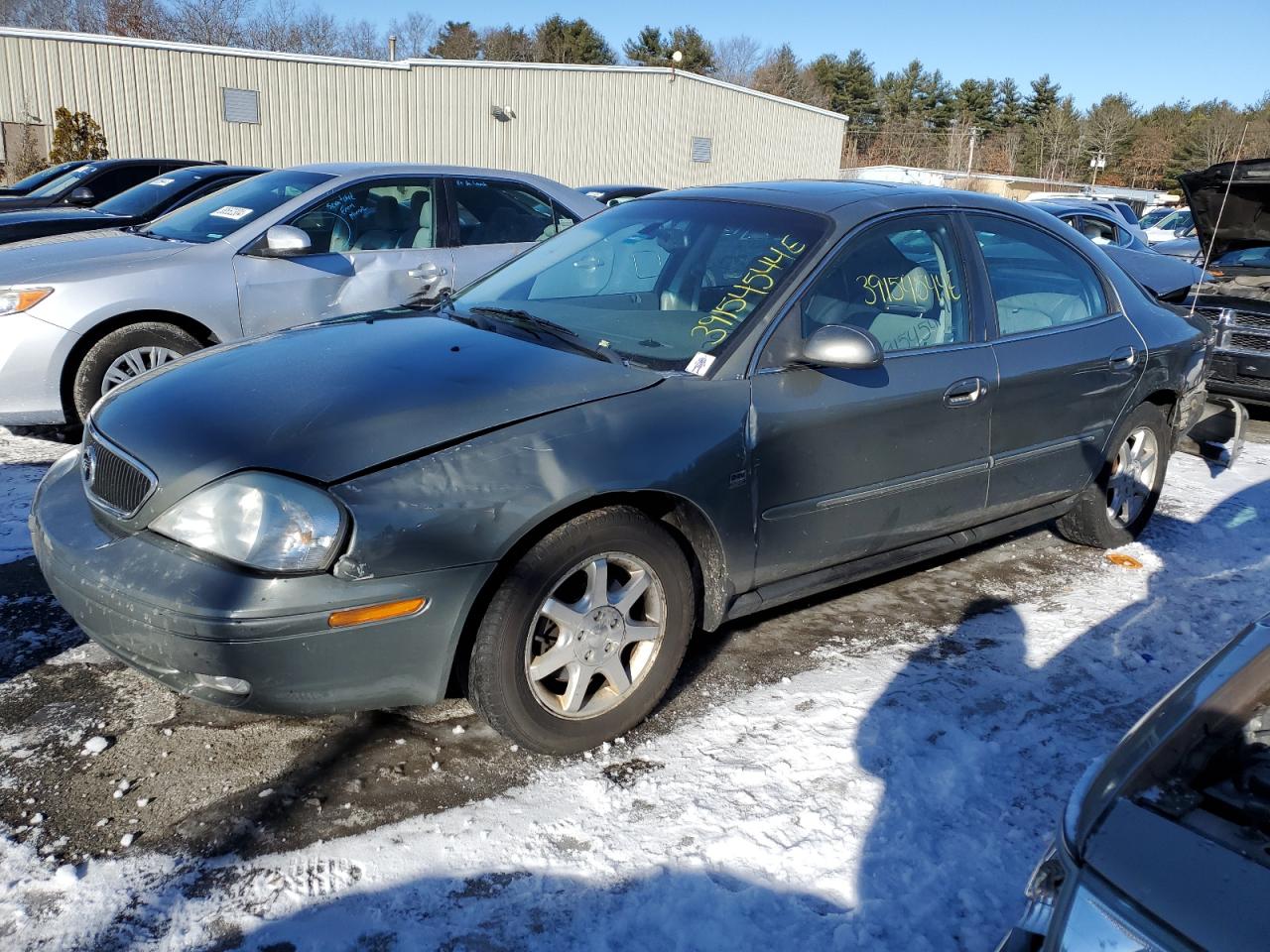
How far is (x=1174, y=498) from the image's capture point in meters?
5.77

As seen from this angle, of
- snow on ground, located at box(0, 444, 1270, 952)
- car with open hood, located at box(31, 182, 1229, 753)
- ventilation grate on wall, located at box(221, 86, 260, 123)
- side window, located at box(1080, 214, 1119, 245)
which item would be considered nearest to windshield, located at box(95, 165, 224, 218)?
car with open hood, located at box(31, 182, 1229, 753)

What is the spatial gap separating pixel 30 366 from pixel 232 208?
5.45 feet

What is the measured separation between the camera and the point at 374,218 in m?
6.30

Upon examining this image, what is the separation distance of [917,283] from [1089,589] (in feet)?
5.52

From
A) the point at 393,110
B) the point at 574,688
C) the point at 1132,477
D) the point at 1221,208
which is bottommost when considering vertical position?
the point at 574,688

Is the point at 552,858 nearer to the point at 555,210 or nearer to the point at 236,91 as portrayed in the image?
the point at 555,210

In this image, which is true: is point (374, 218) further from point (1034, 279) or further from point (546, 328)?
point (1034, 279)

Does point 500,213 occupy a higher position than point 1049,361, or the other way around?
point 500,213

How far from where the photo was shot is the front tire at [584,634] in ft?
8.77

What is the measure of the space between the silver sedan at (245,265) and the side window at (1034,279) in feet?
7.51

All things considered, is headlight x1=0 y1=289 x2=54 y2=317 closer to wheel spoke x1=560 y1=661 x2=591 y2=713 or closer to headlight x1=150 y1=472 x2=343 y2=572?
headlight x1=150 y1=472 x2=343 y2=572

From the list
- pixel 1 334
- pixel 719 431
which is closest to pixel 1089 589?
pixel 719 431

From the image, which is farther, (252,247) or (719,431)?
(252,247)

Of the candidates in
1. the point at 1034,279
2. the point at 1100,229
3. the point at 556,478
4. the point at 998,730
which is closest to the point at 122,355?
the point at 556,478
